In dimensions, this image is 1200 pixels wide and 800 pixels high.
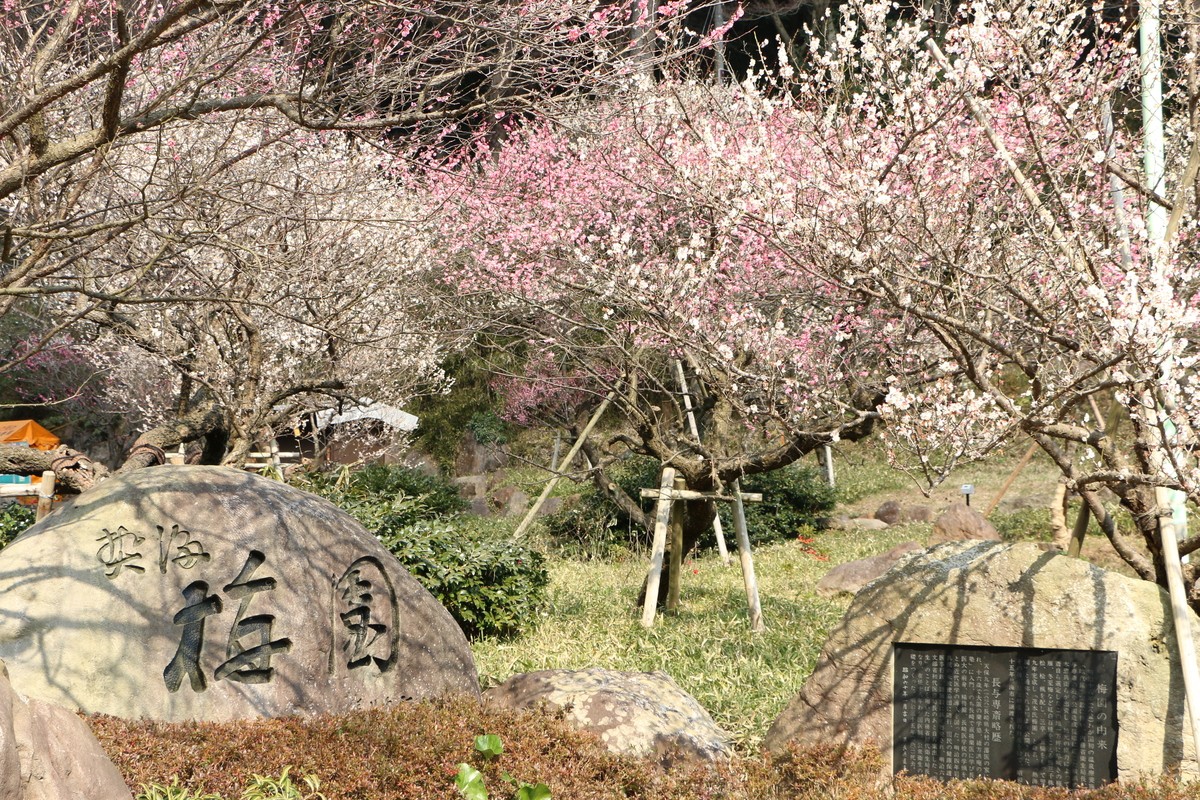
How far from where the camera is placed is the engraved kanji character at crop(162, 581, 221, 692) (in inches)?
194

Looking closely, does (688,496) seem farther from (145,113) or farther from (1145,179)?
(145,113)

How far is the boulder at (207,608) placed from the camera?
4.82 meters

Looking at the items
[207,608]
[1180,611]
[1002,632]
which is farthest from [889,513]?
[207,608]

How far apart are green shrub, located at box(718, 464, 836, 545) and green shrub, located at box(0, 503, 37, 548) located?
27.4 feet

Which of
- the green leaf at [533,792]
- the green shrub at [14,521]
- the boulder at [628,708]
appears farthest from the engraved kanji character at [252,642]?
the green shrub at [14,521]

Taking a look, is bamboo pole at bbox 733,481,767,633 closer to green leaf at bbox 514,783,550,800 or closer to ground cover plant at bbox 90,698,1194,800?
ground cover plant at bbox 90,698,1194,800

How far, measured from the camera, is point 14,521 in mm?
9773

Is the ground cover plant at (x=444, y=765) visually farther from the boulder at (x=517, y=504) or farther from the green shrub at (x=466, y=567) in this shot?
the boulder at (x=517, y=504)

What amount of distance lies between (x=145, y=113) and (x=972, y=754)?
5.06 metres

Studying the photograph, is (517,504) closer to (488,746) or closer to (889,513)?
(889,513)

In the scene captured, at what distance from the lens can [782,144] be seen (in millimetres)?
11172

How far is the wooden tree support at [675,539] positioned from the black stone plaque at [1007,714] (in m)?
3.35

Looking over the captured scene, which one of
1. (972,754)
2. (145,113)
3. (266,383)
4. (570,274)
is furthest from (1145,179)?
(266,383)

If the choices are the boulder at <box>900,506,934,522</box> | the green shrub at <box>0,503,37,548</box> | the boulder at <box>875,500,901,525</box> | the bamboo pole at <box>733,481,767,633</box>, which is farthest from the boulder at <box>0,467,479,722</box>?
the boulder at <box>900,506,934,522</box>
